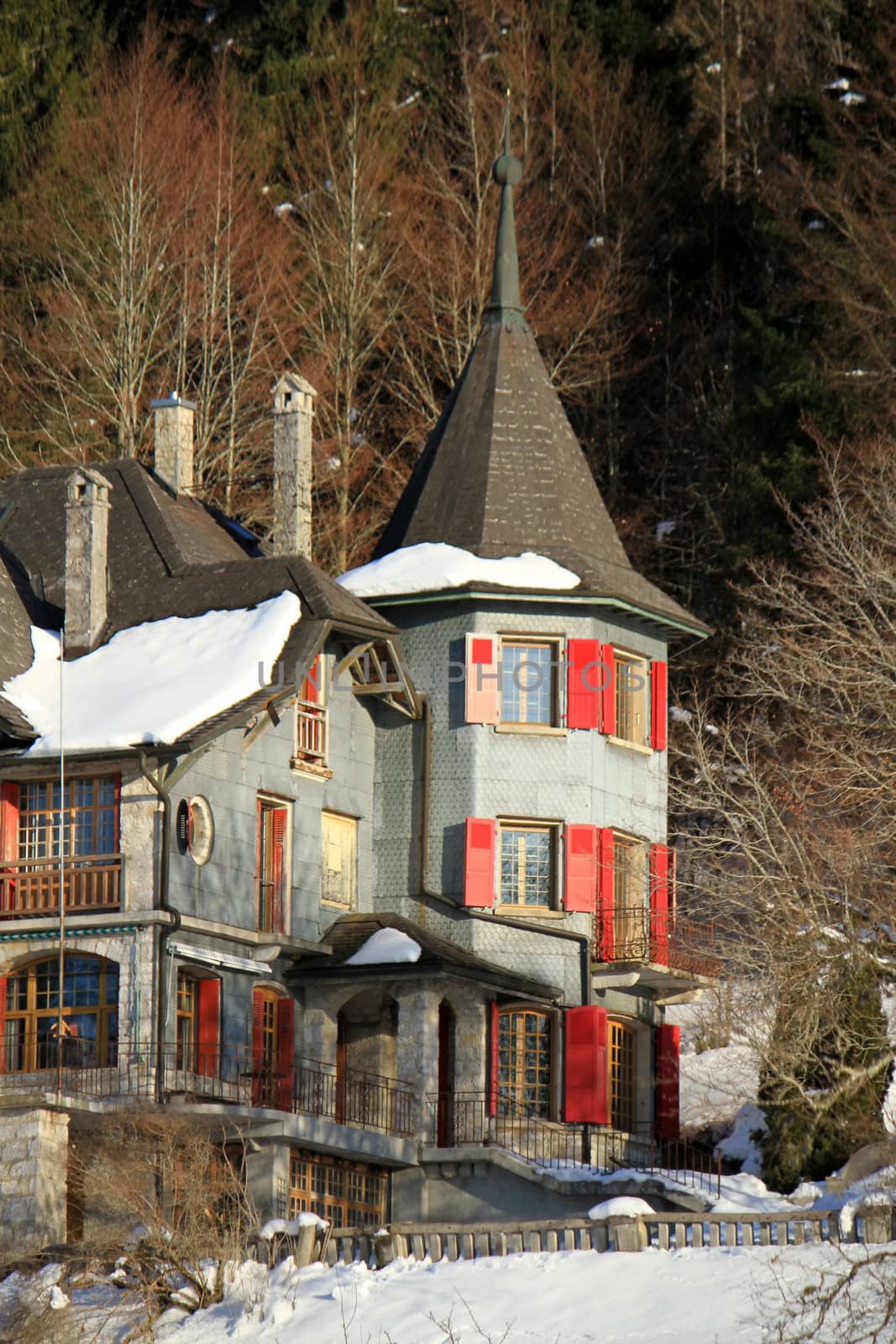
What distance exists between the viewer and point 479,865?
40188mm

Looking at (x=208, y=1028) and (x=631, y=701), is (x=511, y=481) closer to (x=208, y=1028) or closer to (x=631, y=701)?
(x=631, y=701)

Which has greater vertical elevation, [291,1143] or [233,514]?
[233,514]

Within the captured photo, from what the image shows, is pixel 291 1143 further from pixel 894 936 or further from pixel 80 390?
pixel 80 390

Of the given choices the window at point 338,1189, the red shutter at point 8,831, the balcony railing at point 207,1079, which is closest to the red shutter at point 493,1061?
the balcony railing at point 207,1079

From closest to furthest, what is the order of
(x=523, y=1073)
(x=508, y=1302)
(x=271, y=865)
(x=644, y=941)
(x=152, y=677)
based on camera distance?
1. (x=508, y=1302)
2. (x=152, y=677)
3. (x=271, y=865)
4. (x=523, y=1073)
5. (x=644, y=941)

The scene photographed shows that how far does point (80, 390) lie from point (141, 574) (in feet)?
35.6

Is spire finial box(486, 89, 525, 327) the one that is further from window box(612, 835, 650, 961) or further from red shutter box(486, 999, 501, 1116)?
red shutter box(486, 999, 501, 1116)

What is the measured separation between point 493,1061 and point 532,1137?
3.87 ft

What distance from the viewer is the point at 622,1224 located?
29688 mm

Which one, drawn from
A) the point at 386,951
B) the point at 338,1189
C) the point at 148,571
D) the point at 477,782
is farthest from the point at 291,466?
the point at 338,1189

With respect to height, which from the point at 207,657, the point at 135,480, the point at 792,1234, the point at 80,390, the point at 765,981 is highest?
the point at 80,390

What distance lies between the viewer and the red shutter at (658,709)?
42.3 metres

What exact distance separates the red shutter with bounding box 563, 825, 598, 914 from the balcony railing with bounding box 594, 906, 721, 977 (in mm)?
495

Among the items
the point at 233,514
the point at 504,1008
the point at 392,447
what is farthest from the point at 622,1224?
the point at 392,447
